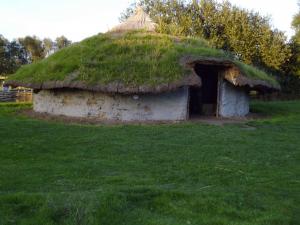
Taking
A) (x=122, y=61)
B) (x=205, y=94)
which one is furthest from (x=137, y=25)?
(x=122, y=61)

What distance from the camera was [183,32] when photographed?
32969 millimetres

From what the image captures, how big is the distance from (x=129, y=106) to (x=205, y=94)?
254 inches

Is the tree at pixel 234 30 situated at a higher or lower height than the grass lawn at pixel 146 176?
higher

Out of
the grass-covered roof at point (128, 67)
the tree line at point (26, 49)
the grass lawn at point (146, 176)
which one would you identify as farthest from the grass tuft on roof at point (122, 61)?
the tree line at point (26, 49)

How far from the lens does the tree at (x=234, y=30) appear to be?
32.0 meters

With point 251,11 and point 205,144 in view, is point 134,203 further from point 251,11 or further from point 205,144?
point 251,11

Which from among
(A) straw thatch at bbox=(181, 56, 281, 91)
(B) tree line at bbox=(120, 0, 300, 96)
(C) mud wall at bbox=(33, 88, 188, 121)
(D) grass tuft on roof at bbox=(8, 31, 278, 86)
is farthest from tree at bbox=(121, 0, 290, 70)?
(C) mud wall at bbox=(33, 88, 188, 121)

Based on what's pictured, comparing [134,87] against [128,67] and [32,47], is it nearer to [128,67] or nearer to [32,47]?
[128,67]

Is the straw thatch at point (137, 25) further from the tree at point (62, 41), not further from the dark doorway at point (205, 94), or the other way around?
the tree at point (62, 41)

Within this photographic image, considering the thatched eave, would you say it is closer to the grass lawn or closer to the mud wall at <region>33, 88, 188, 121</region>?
the mud wall at <region>33, 88, 188, 121</region>

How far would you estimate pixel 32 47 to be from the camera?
55.7m

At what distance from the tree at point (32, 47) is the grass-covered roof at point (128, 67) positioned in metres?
Result: 38.0

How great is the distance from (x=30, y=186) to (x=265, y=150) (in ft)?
17.7

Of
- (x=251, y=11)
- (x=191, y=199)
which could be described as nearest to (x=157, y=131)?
(x=191, y=199)
